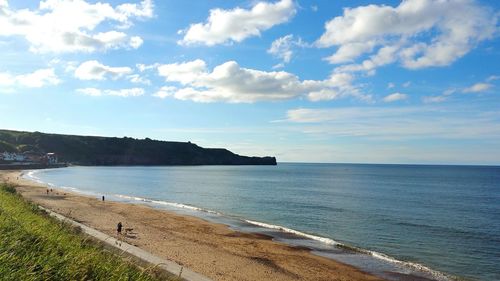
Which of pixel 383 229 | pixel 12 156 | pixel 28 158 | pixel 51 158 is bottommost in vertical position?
pixel 383 229

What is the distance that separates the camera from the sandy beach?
66.0 ft

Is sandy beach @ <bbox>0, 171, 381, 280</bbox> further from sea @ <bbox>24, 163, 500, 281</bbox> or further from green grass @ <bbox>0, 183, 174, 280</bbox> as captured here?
green grass @ <bbox>0, 183, 174, 280</bbox>

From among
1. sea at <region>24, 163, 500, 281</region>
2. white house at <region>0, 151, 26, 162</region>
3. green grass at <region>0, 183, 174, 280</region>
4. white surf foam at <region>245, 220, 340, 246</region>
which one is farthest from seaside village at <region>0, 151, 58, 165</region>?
green grass at <region>0, 183, 174, 280</region>

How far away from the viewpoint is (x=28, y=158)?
580ft

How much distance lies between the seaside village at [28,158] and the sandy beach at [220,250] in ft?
460

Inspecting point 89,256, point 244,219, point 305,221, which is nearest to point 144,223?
point 244,219

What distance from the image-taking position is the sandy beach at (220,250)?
20125mm

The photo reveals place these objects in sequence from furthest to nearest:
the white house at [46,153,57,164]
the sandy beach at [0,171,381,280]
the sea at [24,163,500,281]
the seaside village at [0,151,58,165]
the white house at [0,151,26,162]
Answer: the white house at [46,153,57,164]
the seaside village at [0,151,58,165]
the white house at [0,151,26,162]
the sea at [24,163,500,281]
the sandy beach at [0,171,381,280]

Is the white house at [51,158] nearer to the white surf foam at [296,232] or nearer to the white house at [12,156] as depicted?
the white house at [12,156]

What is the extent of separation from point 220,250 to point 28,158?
578 ft

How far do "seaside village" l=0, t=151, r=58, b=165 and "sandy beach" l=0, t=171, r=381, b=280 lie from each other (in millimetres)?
140247

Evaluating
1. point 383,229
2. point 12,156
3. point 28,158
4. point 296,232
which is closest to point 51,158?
point 28,158

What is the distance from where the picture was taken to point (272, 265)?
71.8 feet

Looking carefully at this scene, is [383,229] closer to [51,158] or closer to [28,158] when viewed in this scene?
[28,158]
